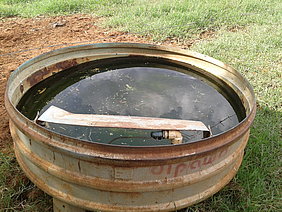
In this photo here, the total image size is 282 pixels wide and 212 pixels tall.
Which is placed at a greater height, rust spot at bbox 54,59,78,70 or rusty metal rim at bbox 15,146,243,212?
rust spot at bbox 54,59,78,70

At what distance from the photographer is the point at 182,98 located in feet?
8.27

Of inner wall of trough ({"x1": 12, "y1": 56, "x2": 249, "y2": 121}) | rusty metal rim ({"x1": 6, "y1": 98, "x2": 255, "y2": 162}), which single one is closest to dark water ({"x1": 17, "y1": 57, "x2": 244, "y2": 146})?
inner wall of trough ({"x1": 12, "y1": 56, "x2": 249, "y2": 121})

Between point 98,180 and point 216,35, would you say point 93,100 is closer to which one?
point 98,180

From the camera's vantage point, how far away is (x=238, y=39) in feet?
16.0

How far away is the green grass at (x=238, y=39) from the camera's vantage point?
224 cm

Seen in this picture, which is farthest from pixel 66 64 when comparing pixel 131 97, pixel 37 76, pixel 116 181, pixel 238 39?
pixel 238 39

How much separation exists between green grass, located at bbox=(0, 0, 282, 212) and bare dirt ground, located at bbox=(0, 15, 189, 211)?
0.28 m

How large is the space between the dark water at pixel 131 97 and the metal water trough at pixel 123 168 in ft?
1.52

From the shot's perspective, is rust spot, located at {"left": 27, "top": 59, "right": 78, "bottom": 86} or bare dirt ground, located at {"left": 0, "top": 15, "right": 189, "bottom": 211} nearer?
rust spot, located at {"left": 27, "top": 59, "right": 78, "bottom": 86}

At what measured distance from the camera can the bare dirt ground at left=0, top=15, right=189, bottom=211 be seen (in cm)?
402

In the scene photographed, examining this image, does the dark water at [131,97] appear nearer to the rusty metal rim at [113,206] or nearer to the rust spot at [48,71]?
the rust spot at [48,71]

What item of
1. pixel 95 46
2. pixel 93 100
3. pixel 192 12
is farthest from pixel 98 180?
pixel 192 12

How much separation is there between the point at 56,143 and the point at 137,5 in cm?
537

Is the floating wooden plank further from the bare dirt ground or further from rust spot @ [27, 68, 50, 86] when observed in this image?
the bare dirt ground
